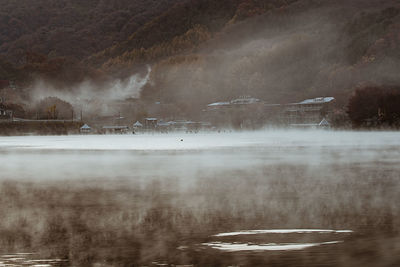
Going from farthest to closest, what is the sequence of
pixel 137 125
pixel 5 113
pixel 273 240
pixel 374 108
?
pixel 137 125
pixel 5 113
pixel 374 108
pixel 273 240

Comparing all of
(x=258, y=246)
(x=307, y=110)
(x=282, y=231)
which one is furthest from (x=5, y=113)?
(x=258, y=246)

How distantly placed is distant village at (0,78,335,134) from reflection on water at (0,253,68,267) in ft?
467

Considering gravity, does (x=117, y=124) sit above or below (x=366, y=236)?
above

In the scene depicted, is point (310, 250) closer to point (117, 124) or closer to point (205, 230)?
point (205, 230)

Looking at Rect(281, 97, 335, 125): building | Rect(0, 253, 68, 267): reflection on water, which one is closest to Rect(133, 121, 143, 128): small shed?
Rect(281, 97, 335, 125): building

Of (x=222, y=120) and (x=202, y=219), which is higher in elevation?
(x=222, y=120)

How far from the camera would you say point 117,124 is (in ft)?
624

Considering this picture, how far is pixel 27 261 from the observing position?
11320mm

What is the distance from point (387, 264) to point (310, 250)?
1.71 meters

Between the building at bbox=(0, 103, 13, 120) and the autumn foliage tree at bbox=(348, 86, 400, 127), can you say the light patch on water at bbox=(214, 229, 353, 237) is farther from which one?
the building at bbox=(0, 103, 13, 120)

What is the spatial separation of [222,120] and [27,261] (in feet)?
561

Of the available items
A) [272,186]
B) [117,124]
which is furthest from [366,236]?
[117,124]

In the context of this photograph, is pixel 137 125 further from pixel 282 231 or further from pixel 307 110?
pixel 282 231

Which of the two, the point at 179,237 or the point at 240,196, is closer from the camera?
the point at 179,237
